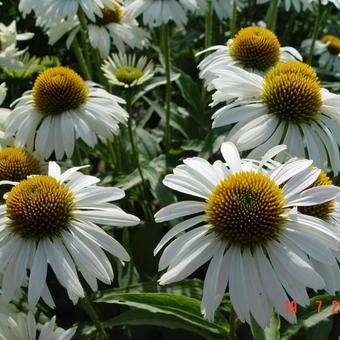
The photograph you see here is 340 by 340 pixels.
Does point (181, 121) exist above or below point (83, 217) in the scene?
below

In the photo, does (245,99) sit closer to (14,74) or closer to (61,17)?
(61,17)

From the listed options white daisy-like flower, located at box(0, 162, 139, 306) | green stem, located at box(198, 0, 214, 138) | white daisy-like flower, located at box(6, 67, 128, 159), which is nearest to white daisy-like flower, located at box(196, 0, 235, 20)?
green stem, located at box(198, 0, 214, 138)

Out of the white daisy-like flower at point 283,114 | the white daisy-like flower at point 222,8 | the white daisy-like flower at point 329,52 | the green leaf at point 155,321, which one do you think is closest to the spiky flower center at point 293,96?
the white daisy-like flower at point 283,114

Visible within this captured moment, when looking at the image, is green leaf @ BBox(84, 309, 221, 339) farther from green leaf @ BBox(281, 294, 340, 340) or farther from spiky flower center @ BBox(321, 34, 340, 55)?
spiky flower center @ BBox(321, 34, 340, 55)

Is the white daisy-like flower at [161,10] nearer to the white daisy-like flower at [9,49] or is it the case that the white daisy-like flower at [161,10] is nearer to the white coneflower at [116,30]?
the white coneflower at [116,30]

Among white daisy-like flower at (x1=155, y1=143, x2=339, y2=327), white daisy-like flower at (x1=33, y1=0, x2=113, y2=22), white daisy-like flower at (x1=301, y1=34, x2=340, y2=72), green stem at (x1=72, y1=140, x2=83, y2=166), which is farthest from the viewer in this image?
white daisy-like flower at (x1=301, y1=34, x2=340, y2=72)

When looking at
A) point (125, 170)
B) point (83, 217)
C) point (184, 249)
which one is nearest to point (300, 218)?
point (184, 249)

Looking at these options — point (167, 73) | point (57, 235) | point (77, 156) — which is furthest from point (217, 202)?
point (167, 73)
